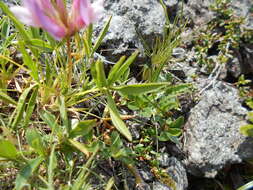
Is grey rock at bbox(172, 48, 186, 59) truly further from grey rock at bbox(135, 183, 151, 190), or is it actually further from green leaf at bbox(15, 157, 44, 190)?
green leaf at bbox(15, 157, 44, 190)

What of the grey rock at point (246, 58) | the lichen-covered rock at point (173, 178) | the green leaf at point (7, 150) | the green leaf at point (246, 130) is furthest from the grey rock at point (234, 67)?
the green leaf at point (7, 150)

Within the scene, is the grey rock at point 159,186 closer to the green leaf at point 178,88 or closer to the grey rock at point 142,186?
the grey rock at point 142,186

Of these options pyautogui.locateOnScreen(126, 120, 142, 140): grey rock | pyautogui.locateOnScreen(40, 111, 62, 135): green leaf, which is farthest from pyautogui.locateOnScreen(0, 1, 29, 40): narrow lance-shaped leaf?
pyautogui.locateOnScreen(126, 120, 142, 140): grey rock

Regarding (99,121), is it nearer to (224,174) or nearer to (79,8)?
(79,8)

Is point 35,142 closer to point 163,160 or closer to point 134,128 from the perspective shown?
point 134,128

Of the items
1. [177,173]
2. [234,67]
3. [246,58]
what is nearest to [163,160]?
[177,173]

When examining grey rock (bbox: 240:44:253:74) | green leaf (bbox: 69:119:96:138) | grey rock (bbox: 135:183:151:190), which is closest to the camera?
green leaf (bbox: 69:119:96:138)
